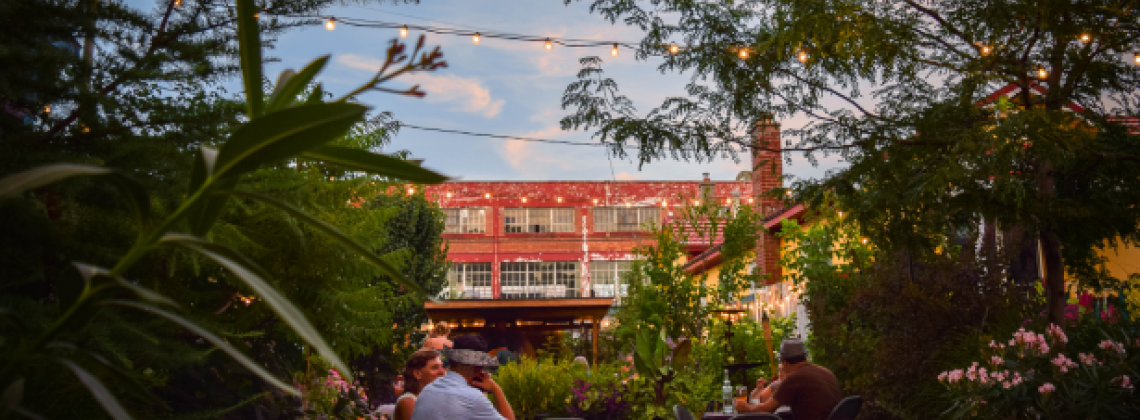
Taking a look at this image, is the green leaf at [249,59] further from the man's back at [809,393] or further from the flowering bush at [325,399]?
the man's back at [809,393]

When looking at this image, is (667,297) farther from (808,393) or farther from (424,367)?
(424,367)

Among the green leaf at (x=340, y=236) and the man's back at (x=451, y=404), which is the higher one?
the green leaf at (x=340, y=236)

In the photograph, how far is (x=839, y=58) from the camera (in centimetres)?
616

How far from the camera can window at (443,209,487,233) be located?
3516 cm

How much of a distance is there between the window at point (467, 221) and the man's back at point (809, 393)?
2964 cm

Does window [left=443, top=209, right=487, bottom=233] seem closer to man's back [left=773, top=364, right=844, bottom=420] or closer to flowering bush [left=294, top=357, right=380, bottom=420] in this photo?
flowering bush [left=294, top=357, right=380, bottom=420]

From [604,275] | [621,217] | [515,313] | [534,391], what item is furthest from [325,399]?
[621,217]

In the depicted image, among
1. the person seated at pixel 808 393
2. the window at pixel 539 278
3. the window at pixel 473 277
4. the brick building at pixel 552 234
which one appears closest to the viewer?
the person seated at pixel 808 393

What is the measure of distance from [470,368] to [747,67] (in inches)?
135

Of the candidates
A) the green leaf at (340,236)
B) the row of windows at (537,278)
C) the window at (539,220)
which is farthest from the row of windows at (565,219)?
the green leaf at (340,236)

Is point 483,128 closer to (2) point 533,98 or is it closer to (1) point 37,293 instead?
(2) point 533,98

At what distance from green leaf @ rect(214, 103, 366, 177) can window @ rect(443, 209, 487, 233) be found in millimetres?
34424

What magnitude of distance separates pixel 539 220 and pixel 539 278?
263 cm

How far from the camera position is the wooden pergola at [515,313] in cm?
1446
